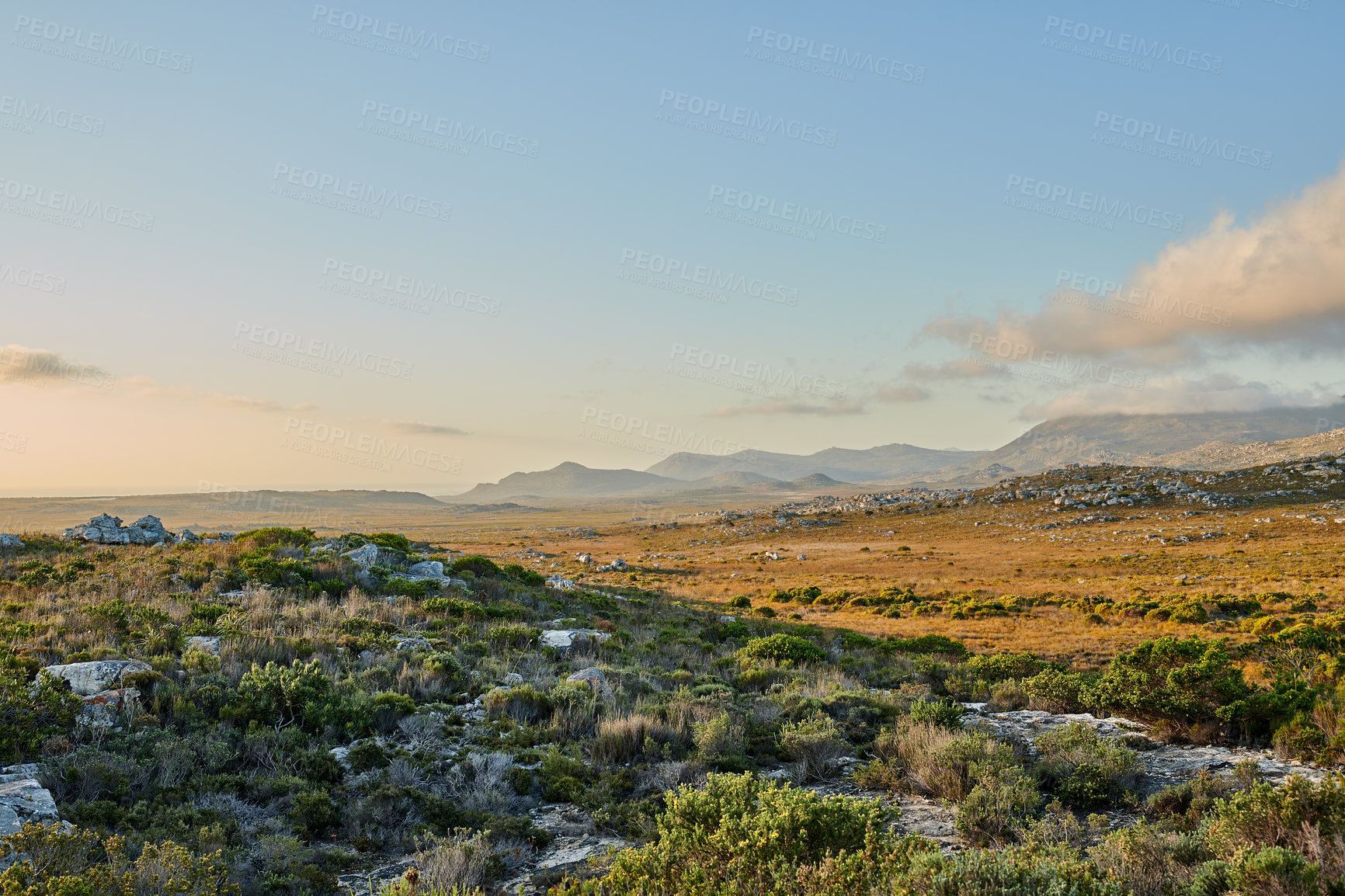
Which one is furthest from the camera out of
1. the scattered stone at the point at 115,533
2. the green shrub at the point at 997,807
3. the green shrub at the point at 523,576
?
the green shrub at the point at 523,576

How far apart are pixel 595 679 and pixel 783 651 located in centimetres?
598

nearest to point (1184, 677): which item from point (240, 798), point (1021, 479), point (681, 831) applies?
point (681, 831)

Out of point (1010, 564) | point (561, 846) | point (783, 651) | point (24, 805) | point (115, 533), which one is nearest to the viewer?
point (24, 805)

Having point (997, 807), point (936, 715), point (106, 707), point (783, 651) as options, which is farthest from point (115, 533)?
point (997, 807)

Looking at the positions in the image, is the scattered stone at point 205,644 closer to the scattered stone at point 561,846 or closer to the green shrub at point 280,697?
the green shrub at point 280,697

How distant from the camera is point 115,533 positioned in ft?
87.7

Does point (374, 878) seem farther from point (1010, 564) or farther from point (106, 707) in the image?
point (1010, 564)

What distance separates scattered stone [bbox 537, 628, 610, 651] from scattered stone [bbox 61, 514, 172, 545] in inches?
846

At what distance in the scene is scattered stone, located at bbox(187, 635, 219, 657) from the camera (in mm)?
10273

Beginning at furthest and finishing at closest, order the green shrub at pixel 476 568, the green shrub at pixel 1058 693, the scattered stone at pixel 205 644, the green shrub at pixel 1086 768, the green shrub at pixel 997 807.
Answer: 1. the green shrub at pixel 476 568
2. the green shrub at pixel 1058 693
3. the scattered stone at pixel 205 644
4. the green shrub at pixel 1086 768
5. the green shrub at pixel 997 807

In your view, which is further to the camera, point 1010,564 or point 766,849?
point 1010,564

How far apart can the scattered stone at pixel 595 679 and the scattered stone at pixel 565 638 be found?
286 centimetres

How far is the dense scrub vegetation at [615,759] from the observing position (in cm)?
454

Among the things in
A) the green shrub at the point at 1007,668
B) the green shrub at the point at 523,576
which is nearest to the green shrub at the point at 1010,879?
the green shrub at the point at 1007,668
